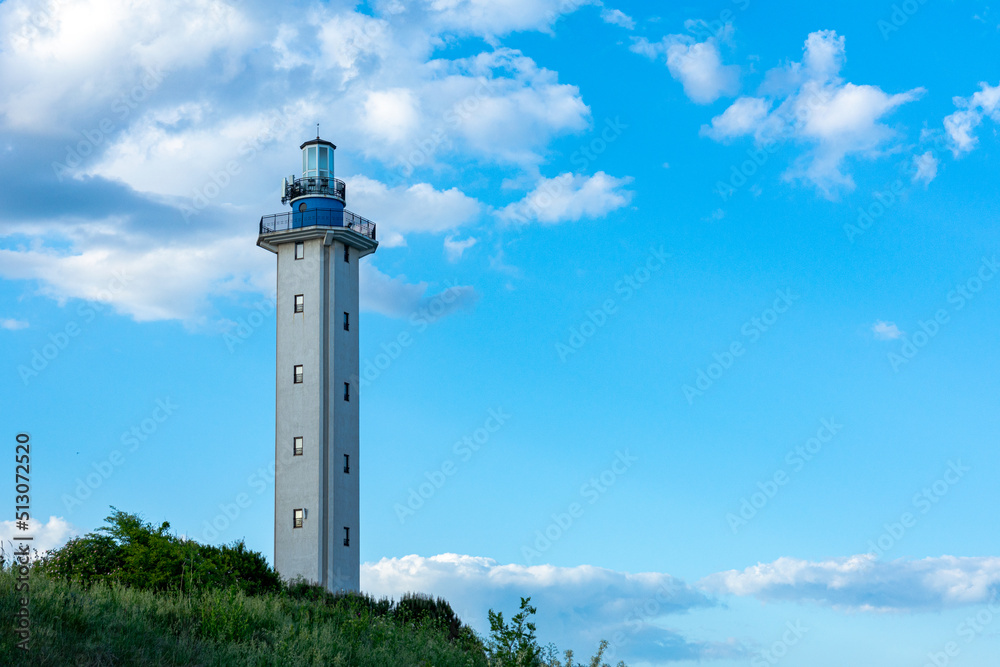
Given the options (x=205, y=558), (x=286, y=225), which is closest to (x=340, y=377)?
(x=286, y=225)

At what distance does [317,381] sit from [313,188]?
370 inches

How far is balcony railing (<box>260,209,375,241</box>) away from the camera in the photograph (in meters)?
45.2

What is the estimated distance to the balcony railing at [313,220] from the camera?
45.2 m

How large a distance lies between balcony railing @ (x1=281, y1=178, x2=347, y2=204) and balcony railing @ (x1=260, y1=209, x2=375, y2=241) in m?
1.13

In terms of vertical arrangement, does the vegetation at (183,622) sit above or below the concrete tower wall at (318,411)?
below

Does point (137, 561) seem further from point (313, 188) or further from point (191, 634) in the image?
point (313, 188)

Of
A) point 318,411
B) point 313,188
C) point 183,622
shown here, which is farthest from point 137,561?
point 313,188

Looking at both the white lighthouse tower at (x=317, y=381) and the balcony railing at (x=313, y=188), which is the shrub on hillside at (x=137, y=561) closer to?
the white lighthouse tower at (x=317, y=381)

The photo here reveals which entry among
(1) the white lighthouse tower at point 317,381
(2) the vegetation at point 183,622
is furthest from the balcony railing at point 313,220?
(2) the vegetation at point 183,622

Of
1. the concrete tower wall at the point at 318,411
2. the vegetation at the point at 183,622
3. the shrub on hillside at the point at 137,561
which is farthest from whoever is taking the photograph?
the concrete tower wall at the point at 318,411

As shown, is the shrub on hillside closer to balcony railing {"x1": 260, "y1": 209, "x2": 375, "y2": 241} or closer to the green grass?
the green grass

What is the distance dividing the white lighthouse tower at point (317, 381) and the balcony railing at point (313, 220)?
0.04 meters

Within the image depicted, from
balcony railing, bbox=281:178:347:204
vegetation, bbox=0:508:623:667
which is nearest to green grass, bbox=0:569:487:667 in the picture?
vegetation, bbox=0:508:623:667

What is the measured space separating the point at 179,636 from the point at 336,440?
2194cm
